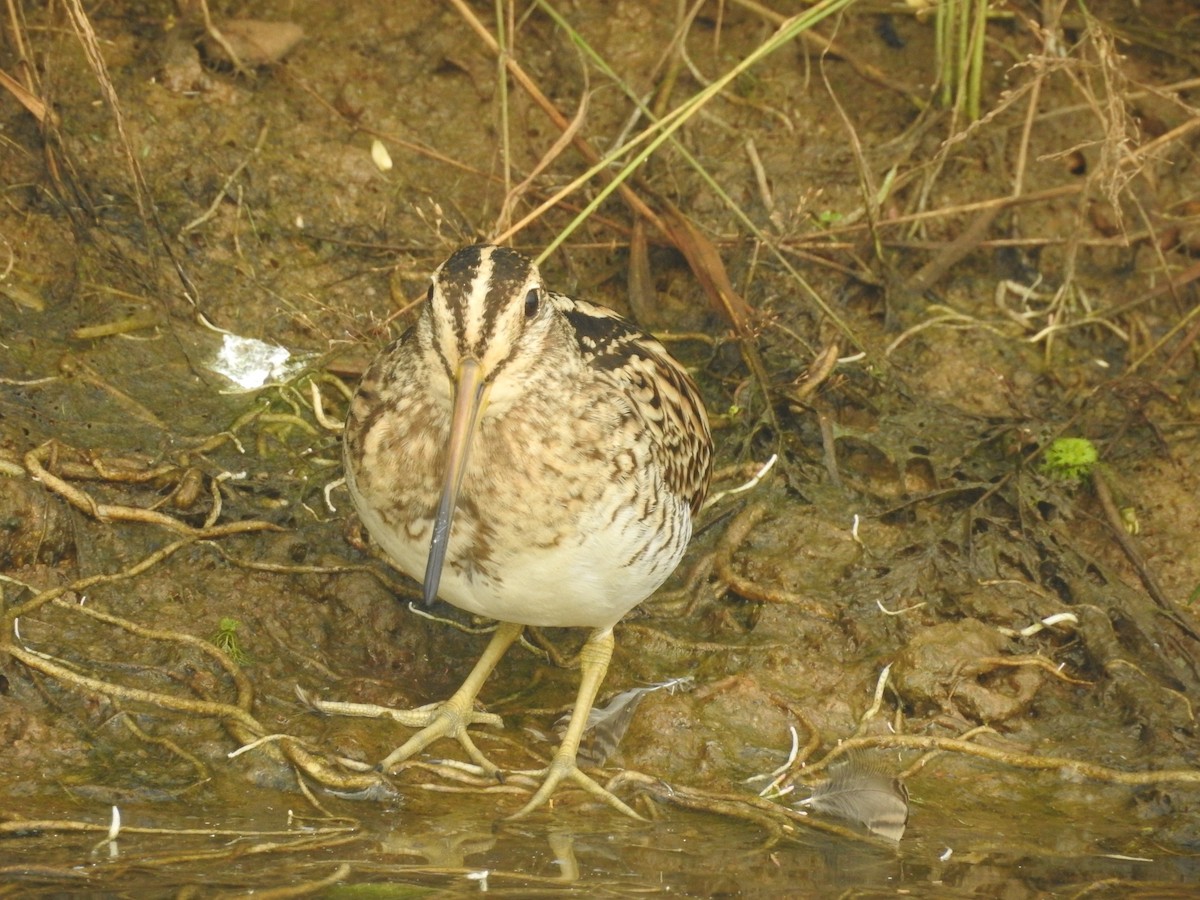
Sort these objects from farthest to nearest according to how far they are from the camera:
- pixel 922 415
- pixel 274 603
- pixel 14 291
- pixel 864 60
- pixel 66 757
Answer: pixel 864 60, pixel 922 415, pixel 14 291, pixel 274 603, pixel 66 757

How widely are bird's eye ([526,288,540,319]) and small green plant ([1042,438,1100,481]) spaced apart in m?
2.38

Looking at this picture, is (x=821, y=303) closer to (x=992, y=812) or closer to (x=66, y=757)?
(x=992, y=812)

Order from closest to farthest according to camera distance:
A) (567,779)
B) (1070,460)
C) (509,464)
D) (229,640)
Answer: (509,464), (567,779), (229,640), (1070,460)

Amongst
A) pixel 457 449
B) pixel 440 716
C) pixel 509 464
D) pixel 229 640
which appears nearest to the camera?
pixel 457 449

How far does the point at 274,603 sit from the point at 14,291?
1554 millimetres

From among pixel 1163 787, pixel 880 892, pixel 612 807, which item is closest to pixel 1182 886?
pixel 1163 787

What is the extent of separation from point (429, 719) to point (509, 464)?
0.91m

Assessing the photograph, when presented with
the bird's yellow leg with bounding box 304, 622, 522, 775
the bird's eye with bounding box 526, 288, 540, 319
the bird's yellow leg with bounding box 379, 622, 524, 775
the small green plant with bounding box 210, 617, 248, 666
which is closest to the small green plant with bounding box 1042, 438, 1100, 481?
the bird's yellow leg with bounding box 379, 622, 524, 775

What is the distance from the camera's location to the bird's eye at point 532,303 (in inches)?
150

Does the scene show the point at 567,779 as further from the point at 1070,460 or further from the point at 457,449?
the point at 1070,460

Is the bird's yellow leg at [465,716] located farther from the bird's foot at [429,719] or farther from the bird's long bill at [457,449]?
the bird's long bill at [457,449]

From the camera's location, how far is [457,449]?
3.67 meters

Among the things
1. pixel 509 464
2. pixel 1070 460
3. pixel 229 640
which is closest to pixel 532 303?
pixel 509 464

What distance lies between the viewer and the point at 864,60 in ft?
21.5
